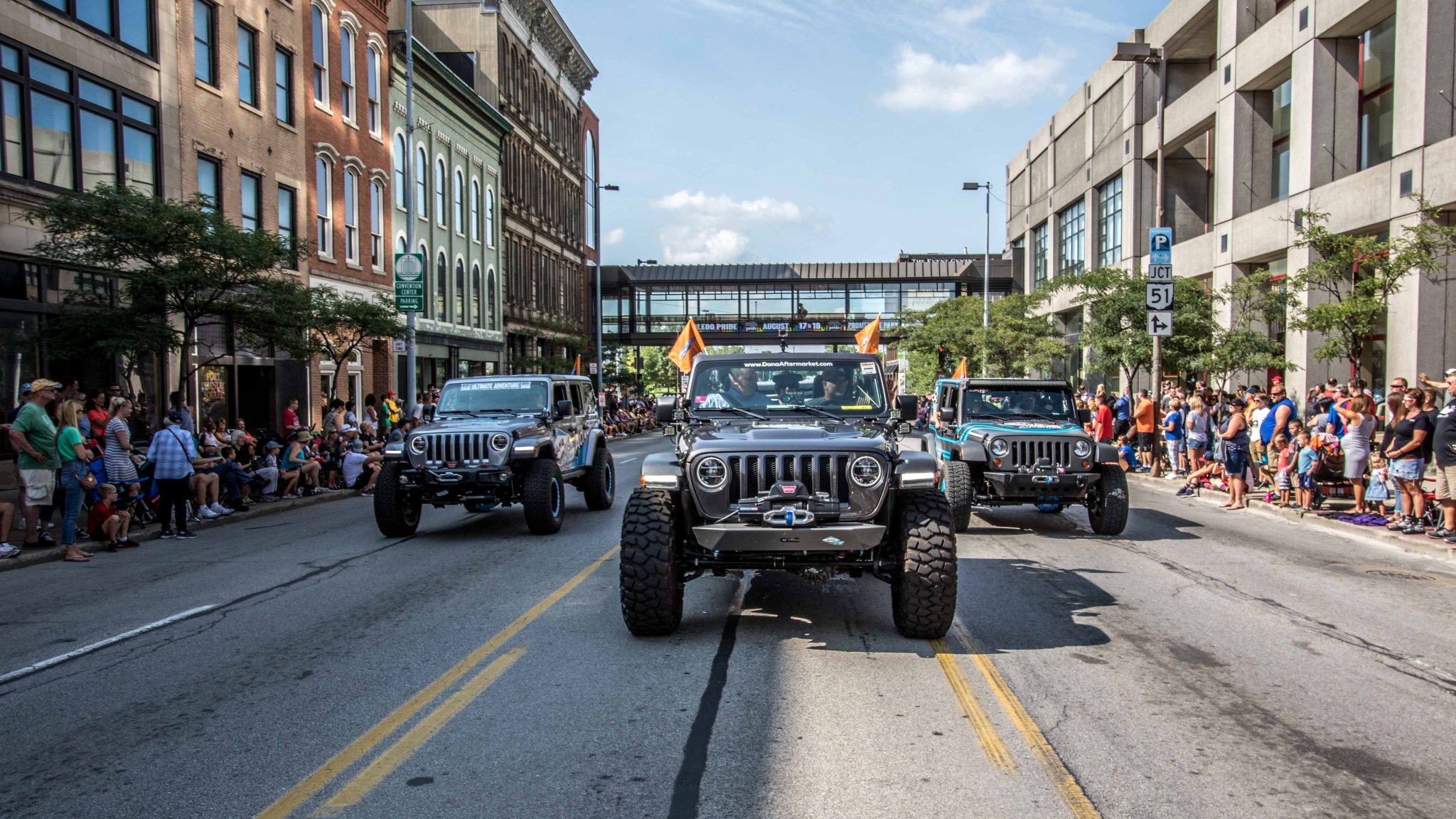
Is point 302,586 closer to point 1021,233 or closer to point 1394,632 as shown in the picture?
point 1394,632

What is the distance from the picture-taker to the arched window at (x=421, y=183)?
118 ft

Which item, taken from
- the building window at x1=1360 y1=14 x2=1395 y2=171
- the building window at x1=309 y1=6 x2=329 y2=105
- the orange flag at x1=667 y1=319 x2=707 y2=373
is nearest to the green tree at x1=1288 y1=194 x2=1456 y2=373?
the building window at x1=1360 y1=14 x2=1395 y2=171

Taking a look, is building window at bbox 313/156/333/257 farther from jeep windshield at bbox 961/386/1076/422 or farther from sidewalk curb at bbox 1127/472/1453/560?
sidewalk curb at bbox 1127/472/1453/560

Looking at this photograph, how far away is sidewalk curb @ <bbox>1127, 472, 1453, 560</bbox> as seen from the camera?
11859 mm

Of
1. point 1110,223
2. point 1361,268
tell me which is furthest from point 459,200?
point 1361,268

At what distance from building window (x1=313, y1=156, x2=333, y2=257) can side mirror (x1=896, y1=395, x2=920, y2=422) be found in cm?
2398

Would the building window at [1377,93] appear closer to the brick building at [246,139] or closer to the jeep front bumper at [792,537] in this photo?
the jeep front bumper at [792,537]

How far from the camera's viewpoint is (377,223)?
108 ft

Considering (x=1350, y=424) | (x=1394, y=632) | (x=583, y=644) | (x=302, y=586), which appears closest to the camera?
(x=583, y=644)

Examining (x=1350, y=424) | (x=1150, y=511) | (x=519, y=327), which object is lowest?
(x=1150, y=511)

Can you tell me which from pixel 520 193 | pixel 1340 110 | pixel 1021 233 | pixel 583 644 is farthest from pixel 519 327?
pixel 583 644

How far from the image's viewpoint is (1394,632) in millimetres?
7801

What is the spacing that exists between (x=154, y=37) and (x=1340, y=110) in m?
26.1

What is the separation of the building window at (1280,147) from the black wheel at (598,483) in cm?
2092
